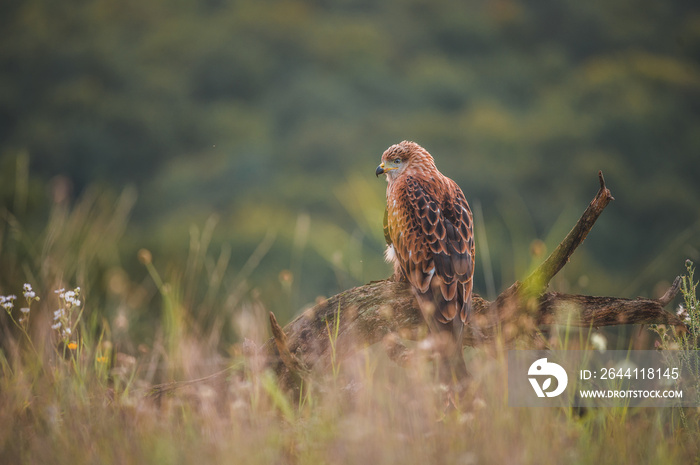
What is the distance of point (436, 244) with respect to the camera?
4.33 m

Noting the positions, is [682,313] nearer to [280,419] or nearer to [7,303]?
[280,419]

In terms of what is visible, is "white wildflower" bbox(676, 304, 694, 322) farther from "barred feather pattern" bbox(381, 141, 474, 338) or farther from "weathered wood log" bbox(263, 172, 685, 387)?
"barred feather pattern" bbox(381, 141, 474, 338)

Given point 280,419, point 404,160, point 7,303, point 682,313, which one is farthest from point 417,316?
point 7,303

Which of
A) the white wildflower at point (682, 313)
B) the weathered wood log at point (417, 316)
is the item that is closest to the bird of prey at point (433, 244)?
the weathered wood log at point (417, 316)

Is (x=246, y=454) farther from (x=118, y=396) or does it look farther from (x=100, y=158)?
(x=100, y=158)

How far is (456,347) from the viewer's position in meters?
3.89

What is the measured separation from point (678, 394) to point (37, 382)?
3.76 meters

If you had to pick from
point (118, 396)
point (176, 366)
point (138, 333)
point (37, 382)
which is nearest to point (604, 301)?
point (176, 366)

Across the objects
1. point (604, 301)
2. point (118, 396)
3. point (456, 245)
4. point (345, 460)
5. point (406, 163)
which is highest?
point (406, 163)

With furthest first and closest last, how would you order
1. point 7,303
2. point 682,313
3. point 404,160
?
point 404,160, point 682,313, point 7,303

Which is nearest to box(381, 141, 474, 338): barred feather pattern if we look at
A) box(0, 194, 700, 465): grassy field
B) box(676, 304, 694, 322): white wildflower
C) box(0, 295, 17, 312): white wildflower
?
box(0, 194, 700, 465): grassy field

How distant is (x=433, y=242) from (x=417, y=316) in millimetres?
515

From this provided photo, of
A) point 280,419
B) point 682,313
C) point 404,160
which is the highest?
point 404,160

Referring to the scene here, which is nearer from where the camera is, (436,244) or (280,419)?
(280,419)
